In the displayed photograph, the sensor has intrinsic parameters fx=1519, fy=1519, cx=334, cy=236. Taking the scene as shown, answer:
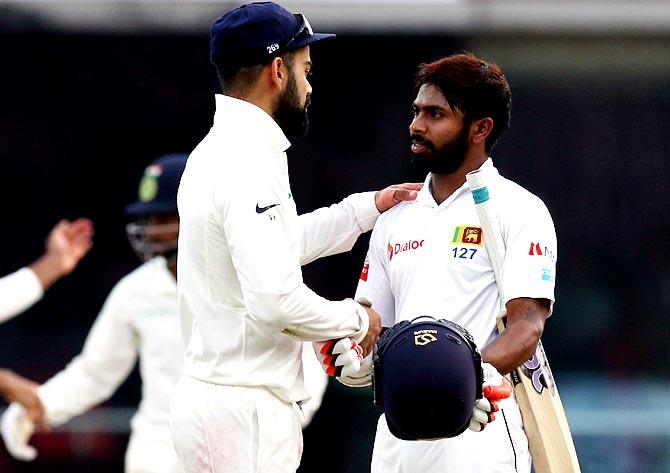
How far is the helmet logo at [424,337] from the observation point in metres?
3.29

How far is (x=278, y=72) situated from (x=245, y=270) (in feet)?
1.67

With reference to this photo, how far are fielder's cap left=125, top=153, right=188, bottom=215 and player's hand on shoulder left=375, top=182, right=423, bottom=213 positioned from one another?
1420mm

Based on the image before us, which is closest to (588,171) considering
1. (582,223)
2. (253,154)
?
(582,223)

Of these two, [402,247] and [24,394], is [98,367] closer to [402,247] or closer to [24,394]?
[24,394]

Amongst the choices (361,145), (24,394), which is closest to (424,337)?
(24,394)

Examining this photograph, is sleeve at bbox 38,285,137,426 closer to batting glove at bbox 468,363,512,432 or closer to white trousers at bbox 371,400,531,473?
white trousers at bbox 371,400,531,473

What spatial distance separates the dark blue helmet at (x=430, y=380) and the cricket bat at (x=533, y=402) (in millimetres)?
281

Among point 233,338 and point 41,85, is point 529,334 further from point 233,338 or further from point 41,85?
point 41,85

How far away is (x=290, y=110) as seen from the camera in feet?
11.7

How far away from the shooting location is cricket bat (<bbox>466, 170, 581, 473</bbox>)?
3.54m

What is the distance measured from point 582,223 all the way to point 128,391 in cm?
219

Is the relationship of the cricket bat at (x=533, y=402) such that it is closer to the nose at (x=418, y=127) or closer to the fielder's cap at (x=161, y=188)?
the nose at (x=418, y=127)

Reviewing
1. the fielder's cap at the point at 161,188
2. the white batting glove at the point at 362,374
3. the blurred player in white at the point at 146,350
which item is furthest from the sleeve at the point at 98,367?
the white batting glove at the point at 362,374

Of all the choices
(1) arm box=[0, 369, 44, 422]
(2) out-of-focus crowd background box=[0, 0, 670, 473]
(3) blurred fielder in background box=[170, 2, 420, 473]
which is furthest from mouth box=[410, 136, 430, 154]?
(2) out-of-focus crowd background box=[0, 0, 670, 473]
